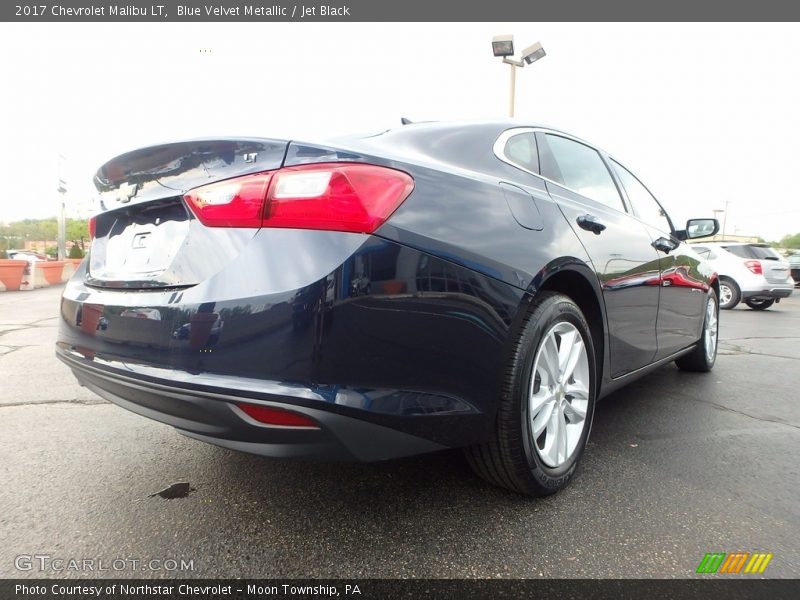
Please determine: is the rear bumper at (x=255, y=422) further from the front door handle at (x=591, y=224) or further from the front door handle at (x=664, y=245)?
the front door handle at (x=664, y=245)

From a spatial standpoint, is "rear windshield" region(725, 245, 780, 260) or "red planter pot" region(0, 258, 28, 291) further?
"red planter pot" region(0, 258, 28, 291)

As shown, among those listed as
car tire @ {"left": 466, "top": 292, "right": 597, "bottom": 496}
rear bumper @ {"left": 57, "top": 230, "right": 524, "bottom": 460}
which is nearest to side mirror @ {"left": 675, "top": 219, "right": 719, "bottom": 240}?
car tire @ {"left": 466, "top": 292, "right": 597, "bottom": 496}

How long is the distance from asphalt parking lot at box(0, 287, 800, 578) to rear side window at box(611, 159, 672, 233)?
1.31 meters

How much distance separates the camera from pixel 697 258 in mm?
3830

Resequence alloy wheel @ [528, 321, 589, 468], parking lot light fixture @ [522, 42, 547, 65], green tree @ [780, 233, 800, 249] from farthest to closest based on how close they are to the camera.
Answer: green tree @ [780, 233, 800, 249], parking lot light fixture @ [522, 42, 547, 65], alloy wheel @ [528, 321, 589, 468]

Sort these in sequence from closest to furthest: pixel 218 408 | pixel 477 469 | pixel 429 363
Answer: pixel 218 408 < pixel 429 363 < pixel 477 469

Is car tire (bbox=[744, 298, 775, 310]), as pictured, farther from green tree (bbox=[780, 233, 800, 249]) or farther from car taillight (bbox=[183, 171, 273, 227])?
green tree (bbox=[780, 233, 800, 249])

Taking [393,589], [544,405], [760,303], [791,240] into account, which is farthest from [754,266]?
[791,240]

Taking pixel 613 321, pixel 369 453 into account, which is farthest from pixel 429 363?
pixel 613 321

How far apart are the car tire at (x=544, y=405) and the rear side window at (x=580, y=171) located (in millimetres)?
700

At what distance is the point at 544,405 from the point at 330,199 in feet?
3.87

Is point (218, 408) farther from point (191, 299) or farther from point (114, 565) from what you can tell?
point (114, 565)

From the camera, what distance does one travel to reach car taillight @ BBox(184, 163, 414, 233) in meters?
1.35

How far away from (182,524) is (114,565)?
24cm
